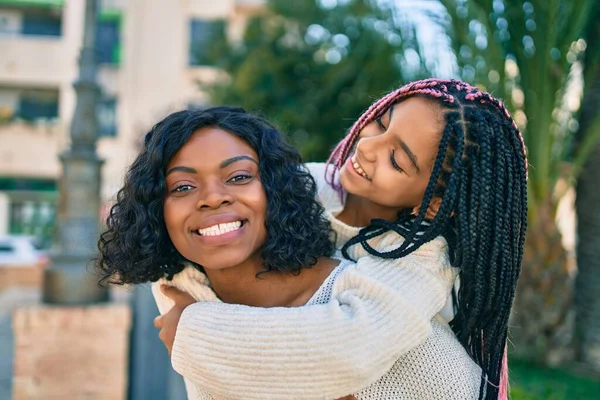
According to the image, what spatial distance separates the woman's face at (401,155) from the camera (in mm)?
1821

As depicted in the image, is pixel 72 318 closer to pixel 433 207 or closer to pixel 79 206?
pixel 79 206

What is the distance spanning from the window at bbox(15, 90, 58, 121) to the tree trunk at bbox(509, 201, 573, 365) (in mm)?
20647

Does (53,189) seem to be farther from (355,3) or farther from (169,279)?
(169,279)

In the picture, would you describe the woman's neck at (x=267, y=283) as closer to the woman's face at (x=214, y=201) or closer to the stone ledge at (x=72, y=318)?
the woman's face at (x=214, y=201)

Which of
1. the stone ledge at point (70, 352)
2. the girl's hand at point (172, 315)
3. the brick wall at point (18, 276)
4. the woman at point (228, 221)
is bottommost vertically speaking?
the brick wall at point (18, 276)

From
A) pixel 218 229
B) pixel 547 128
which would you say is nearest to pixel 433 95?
pixel 218 229

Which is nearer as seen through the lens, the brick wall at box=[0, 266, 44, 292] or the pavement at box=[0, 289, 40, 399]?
the pavement at box=[0, 289, 40, 399]

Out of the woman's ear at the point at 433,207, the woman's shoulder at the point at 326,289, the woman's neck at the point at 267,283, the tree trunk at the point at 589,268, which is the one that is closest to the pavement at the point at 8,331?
the woman's neck at the point at 267,283

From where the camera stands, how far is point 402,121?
185 cm

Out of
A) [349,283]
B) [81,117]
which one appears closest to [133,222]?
[349,283]

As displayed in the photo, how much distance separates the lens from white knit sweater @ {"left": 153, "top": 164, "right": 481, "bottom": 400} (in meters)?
1.63

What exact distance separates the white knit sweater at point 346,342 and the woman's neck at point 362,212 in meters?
0.17

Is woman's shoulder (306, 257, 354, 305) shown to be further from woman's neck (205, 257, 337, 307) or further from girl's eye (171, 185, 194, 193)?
girl's eye (171, 185, 194, 193)

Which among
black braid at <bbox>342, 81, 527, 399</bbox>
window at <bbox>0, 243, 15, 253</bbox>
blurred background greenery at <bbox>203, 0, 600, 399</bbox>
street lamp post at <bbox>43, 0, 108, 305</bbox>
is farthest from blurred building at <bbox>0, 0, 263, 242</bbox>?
black braid at <bbox>342, 81, 527, 399</bbox>
